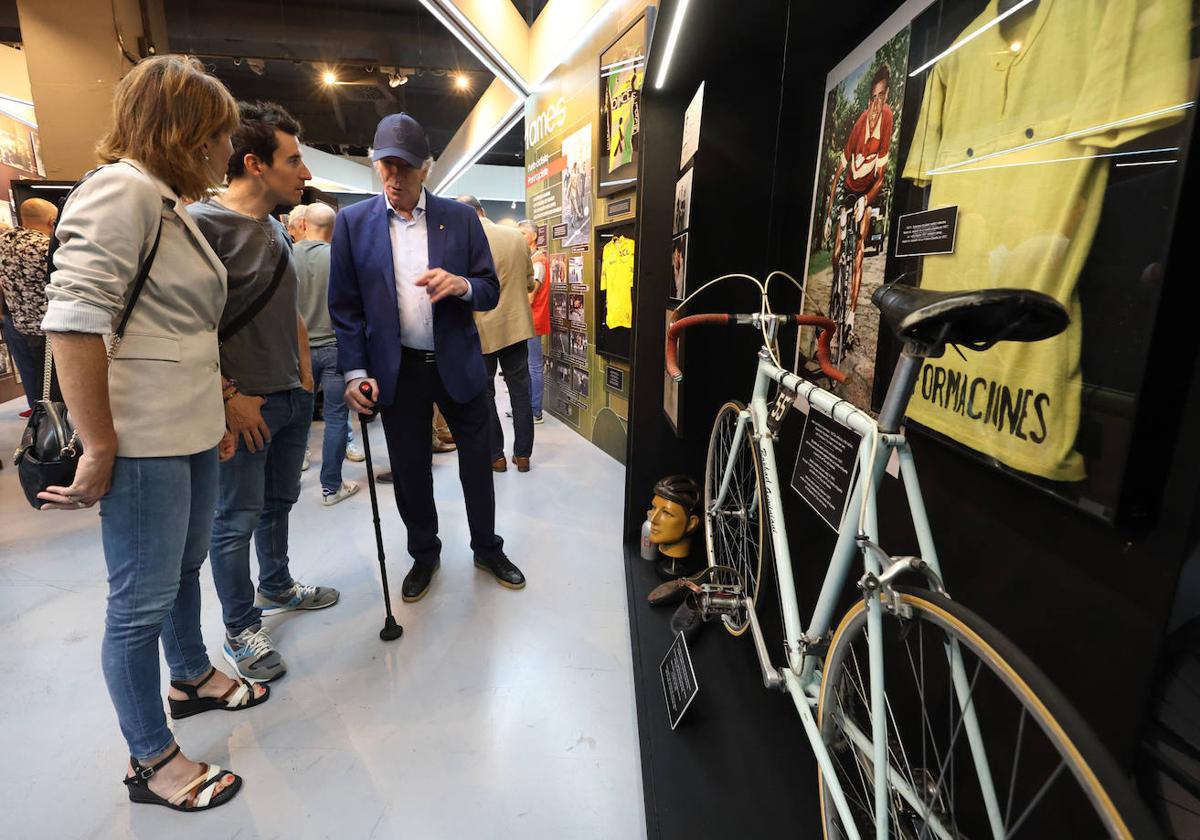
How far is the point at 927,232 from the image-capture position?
1.12 metres

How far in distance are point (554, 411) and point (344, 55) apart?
5.46 metres

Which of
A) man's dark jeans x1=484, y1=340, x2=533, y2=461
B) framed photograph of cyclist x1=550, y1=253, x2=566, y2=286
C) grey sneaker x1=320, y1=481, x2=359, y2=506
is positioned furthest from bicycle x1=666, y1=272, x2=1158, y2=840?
framed photograph of cyclist x1=550, y1=253, x2=566, y2=286

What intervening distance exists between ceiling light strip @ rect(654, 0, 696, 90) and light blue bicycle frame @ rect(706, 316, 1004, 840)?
0.85 meters

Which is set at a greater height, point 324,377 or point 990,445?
point 990,445

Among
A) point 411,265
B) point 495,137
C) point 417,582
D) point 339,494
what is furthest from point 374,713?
point 495,137

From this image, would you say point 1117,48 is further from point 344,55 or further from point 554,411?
point 344,55

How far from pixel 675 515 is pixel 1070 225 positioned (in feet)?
5.23

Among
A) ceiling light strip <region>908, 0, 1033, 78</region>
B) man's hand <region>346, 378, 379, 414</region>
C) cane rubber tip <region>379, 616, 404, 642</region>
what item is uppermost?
ceiling light strip <region>908, 0, 1033, 78</region>

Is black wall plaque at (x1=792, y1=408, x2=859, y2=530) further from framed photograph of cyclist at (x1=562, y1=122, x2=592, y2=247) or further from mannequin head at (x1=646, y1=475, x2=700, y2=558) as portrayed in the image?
framed photograph of cyclist at (x1=562, y1=122, x2=592, y2=247)

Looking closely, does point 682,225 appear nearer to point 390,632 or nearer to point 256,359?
point 256,359

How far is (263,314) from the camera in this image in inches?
66.4

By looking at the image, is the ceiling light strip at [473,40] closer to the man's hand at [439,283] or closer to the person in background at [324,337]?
the person in background at [324,337]

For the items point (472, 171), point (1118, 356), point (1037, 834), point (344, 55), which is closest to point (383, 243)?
point (1118, 356)

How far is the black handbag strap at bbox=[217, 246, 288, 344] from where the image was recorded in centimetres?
163
